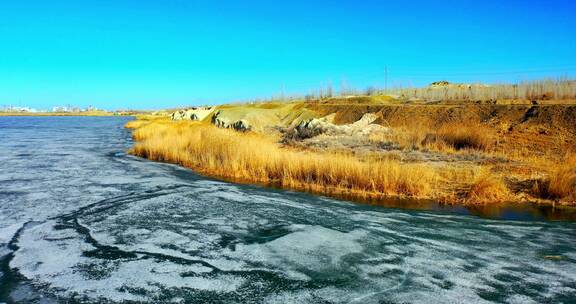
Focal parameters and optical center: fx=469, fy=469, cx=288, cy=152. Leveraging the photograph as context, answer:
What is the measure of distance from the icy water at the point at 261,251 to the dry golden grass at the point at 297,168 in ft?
4.53

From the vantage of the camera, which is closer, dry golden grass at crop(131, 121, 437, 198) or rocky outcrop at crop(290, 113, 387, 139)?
dry golden grass at crop(131, 121, 437, 198)

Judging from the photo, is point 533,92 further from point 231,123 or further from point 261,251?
point 261,251

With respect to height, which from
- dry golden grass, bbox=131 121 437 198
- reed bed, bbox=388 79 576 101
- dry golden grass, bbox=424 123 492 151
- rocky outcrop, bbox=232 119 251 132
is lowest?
dry golden grass, bbox=131 121 437 198

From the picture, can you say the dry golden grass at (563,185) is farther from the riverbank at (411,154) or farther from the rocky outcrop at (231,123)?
the rocky outcrop at (231,123)

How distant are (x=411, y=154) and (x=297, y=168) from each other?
4.71 metres

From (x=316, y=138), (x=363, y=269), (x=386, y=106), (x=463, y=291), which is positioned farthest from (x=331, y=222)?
(x=386, y=106)

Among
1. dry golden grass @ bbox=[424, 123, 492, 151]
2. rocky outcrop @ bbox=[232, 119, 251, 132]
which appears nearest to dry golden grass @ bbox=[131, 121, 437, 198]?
dry golden grass @ bbox=[424, 123, 492, 151]

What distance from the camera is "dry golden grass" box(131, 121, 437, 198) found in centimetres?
1046

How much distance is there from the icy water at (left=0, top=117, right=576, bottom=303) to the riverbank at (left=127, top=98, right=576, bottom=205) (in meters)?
1.48

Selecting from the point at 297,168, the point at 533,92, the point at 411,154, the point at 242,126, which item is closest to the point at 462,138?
the point at 411,154

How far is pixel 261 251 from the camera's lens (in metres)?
5.95

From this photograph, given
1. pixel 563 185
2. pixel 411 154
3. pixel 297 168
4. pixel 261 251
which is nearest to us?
pixel 261 251

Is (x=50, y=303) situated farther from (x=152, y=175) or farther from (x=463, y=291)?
(x=152, y=175)

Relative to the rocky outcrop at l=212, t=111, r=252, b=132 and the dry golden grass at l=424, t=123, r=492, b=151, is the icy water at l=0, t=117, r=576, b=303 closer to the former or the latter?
the dry golden grass at l=424, t=123, r=492, b=151
